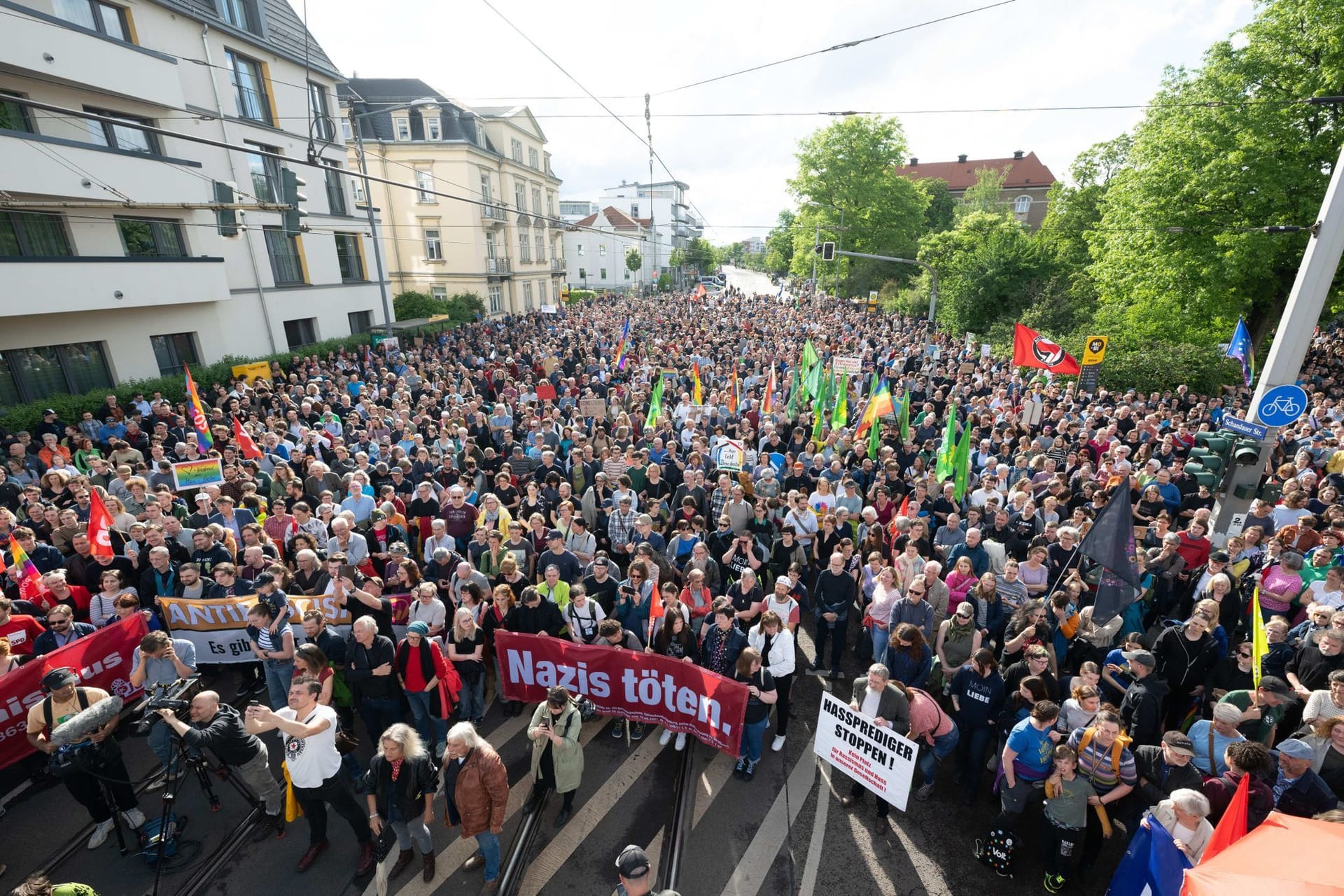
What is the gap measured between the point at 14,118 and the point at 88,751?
18952 millimetres

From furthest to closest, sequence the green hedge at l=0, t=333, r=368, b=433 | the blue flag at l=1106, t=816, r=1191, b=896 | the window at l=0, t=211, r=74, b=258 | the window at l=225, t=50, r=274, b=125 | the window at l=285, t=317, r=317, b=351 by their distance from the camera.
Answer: the window at l=285, t=317, r=317, b=351
the window at l=225, t=50, r=274, b=125
the window at l=0, t=211, r=74, b=258
the green hedge at l=0, t=333, r=368, b=433
the blue flag at l=1106, t=816, r=1191, b=896

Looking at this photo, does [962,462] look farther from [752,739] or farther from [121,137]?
[121,137]

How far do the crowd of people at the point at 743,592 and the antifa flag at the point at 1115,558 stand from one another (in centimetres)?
24

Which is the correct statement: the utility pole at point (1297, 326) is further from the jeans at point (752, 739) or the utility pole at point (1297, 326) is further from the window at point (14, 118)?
the window at point (14, 118)

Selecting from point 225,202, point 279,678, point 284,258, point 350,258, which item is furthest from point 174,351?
point 279,678

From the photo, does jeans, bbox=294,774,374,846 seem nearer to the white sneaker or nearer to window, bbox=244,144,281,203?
the white sneaker

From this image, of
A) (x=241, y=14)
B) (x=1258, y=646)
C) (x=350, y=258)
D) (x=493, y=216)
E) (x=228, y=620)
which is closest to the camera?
(x=1258, y=646)

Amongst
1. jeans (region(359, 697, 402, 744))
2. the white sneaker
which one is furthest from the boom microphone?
jeans (region(359, 697, 402, 744))

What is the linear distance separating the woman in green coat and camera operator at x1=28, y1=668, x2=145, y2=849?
3493mm

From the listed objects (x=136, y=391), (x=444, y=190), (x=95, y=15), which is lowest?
(x=136, y=391)

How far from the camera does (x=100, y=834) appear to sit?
5414mm

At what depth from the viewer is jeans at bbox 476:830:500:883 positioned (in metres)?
4.84

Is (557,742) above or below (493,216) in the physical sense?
below

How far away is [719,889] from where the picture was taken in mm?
5055
